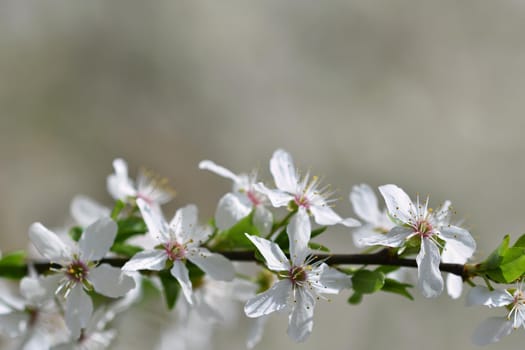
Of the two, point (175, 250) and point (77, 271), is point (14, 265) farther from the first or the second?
point (175, 250)

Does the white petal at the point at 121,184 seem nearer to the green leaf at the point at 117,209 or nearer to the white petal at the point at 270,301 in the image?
the green leaf at the point at 117,209

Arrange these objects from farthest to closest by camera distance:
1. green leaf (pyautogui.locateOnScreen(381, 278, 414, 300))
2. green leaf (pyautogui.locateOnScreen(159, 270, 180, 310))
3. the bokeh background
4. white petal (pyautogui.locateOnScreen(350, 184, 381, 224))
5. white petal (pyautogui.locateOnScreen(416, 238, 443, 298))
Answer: the bokeh background < white petal (pyautogui.locateOnScreen(350, 184, 381, 224)) < green leaf (pyautogui.locateOnScreen(159, 270, 180, 310)) < green leaf (pyautogui.locateOnScreen(381, 278, 414, 300)) < white petal (pyautogui.locateOnScreen(416, 238, 443, 298))

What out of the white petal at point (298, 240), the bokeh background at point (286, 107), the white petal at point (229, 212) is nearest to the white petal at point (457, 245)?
the white petal at point (298, 240)

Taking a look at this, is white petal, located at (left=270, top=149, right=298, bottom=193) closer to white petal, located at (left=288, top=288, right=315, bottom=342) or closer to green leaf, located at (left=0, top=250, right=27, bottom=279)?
white petal, located at (left=288, top=288, right=315, bottom=342)

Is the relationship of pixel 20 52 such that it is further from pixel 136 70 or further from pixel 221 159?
pixel 221 159

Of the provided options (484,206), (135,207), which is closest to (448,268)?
(135,207)

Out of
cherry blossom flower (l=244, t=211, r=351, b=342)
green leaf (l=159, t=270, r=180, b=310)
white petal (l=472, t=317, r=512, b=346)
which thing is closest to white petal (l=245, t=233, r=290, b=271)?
cherry blossom flower (l=244, t=211, r=351, b=342)
